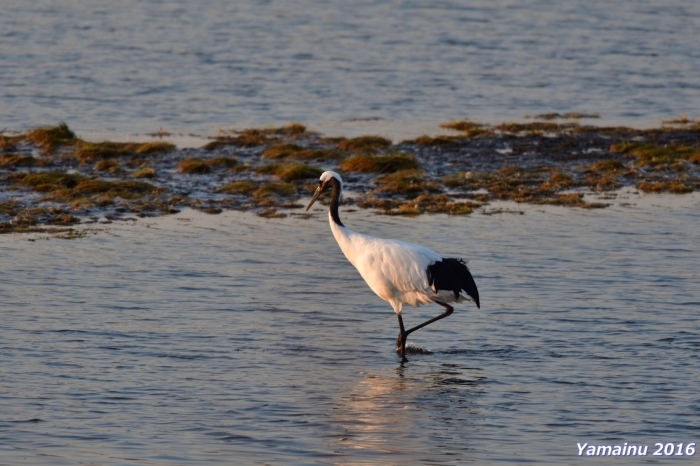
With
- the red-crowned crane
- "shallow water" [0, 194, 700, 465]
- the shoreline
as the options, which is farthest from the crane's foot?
the shoreline

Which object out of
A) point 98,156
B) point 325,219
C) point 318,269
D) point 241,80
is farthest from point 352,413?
point 241,80

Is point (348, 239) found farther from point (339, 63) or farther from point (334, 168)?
point (339, 63)

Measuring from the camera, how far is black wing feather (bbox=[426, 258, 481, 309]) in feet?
38.9

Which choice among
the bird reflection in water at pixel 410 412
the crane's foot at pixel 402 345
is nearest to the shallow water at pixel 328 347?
the bird reflection in water at pixel 410 412

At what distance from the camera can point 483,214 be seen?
1781 centimetres

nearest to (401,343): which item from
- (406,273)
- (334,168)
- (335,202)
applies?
(406,273)

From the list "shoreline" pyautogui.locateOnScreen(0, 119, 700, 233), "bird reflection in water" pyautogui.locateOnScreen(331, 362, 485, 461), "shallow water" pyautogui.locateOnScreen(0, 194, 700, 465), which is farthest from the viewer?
"shoreline" pyautogui.locateOnScreen(0, 119, 700, 233)

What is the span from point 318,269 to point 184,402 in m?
5.06

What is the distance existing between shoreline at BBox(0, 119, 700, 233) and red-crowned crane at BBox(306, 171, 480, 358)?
5515 millimetres

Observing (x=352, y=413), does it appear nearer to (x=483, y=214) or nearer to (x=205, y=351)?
(x=205, y=351)

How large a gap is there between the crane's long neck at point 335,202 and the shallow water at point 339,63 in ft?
37.6

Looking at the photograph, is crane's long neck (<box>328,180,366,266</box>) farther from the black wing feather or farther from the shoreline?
the shoreline

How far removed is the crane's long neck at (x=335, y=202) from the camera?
12511mm

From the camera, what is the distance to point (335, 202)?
12711 mm
